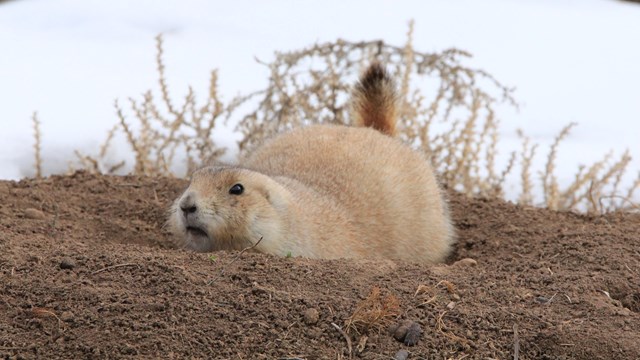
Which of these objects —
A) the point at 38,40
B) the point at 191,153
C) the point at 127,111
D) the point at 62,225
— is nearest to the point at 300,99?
the point at 191,153

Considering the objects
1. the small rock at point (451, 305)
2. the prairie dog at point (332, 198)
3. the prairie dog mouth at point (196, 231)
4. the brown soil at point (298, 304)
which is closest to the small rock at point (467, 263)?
the brown soil at point (298, 304)

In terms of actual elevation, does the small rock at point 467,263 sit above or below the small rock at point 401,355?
below

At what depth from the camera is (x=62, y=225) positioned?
208 inches

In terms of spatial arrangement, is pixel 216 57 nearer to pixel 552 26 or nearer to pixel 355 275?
pixel 552 26

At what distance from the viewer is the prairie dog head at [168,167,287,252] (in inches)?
193

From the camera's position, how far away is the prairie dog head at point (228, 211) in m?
4.89

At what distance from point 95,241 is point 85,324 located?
1.61 meters

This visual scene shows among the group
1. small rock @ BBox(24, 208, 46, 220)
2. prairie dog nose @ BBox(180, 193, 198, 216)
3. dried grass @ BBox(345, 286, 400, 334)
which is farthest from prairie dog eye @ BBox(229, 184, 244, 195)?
dried grass @ BBox(345, 286, 400, 334)

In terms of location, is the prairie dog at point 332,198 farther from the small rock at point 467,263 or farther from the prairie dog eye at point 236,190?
the small rock at point 467,263

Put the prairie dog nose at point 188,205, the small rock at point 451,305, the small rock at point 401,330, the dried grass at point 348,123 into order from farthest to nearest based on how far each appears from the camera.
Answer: the dried grass at point 348,123
the prairie dog nose at point 188,205
the small rock at point 451,305
the small rock at point 401,330

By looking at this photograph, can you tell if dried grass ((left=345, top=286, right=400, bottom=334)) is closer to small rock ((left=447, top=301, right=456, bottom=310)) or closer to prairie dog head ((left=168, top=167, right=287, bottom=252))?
small rock ((left=447, top=301, right=456, bottom=310))

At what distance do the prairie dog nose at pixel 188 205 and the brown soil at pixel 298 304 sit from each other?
464mm

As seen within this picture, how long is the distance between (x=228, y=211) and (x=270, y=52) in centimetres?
486

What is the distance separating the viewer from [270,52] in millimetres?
9625
